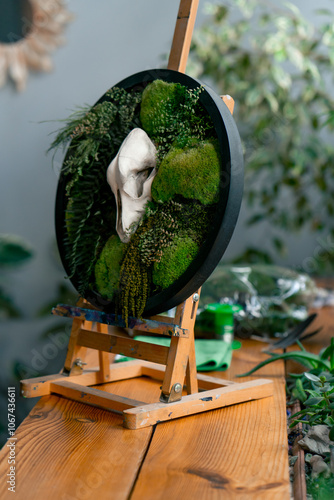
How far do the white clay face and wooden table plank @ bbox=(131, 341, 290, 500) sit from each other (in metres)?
0.39

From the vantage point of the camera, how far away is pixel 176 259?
95 centimetres

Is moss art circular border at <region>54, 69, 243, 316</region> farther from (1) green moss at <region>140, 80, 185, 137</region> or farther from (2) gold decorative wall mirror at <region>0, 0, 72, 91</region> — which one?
(2) gold decorative wall mirror at <region>0, 0, 72, 91</region>

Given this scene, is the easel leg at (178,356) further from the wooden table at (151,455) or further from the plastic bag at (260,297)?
the plastic bag at (260,297)

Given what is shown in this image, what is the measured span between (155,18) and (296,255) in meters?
1.49

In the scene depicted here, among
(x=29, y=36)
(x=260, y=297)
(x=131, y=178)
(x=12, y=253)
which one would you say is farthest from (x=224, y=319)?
(x=29, y=36)

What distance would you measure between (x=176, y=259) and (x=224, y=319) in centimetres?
59

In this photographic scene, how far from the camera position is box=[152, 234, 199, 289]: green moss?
0.95 metres

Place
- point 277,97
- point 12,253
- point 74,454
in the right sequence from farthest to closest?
1. point 277,97
2. point 12,253
3. point 74,454

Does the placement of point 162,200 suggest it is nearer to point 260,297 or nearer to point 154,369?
point 154,369

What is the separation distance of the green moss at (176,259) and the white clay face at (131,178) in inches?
4.3

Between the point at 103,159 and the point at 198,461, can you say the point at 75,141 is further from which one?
the point at 198,461

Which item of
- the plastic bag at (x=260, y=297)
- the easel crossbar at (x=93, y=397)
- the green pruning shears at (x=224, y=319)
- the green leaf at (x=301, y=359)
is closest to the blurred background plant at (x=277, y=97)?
the plastic bag at (x=260, y=297)

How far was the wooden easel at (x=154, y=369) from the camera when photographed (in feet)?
3.16

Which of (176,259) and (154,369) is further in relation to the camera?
(154,369)
